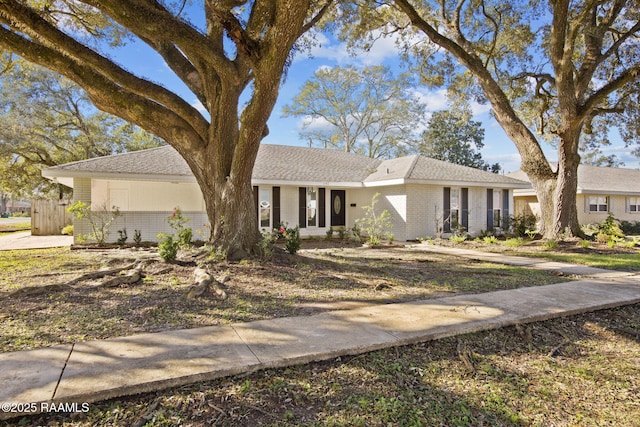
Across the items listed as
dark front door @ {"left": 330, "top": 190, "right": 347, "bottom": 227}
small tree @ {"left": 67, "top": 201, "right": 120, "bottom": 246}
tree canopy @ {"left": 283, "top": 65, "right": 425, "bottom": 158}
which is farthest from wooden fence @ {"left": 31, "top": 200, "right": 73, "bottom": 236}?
tree canopy @ {"left": 283, "top": 65, "right": 425, "bottom": 158}

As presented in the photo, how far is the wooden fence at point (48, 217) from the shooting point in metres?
17.5

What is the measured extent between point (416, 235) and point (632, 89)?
9798mm

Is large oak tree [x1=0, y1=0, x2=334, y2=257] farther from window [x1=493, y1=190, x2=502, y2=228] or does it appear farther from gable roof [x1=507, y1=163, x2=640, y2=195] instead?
gable roof [x1=507, y1=163, x2=640, y2=195]

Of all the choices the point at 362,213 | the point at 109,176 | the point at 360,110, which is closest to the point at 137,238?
the point at 109,176

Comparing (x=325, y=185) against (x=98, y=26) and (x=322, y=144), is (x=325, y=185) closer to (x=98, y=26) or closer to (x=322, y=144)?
(x=98, y=26)

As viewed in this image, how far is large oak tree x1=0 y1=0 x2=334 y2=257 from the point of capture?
5.61 m

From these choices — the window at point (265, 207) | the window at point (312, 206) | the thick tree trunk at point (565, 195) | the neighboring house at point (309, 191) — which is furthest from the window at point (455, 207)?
the window at point (265, 207)

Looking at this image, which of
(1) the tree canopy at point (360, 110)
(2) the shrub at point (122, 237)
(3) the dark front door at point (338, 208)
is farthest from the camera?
(1) the tree canopy at point (360, 110)

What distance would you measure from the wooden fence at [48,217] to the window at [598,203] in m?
29.3

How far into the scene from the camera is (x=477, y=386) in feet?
9.53

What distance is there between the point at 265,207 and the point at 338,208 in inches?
142

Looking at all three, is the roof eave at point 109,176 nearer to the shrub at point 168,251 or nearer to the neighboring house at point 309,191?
the neighboring house at point 309,191

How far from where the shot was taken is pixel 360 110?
32.7 m

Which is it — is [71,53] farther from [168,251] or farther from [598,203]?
[598,203]
